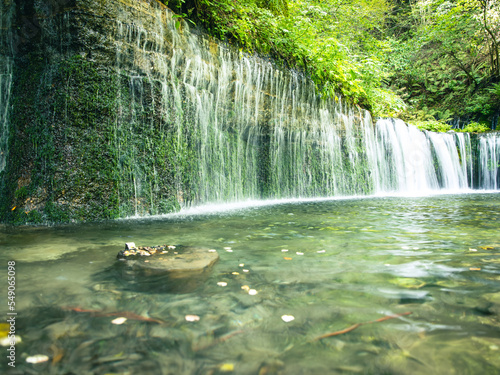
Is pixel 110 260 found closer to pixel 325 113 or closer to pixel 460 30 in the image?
pixel 325 113

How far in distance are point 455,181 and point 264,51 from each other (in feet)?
42.2

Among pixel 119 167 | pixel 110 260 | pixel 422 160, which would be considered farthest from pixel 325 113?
pixel 110 260

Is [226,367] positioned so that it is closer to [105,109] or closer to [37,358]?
[37,358]

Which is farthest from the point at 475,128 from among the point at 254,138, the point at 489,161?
the point at 254,138

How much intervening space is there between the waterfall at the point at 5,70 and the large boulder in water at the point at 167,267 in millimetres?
5067

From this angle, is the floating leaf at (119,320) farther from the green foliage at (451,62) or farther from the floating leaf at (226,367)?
the green foliage at (451,62)

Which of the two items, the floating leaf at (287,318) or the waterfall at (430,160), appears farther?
the waterfall at (430,160)

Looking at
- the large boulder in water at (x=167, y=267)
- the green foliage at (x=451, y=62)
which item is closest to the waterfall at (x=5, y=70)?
the large boulder in water at (x=167, y=267)

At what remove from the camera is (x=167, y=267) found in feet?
9.43

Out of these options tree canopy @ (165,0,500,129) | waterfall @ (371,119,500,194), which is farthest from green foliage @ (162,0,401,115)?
waterfall @ (371,119,500,194)

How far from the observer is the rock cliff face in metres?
5.99

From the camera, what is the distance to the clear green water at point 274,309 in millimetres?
1571

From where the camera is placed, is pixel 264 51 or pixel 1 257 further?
pixel 264 51

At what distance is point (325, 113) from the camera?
12312 mm
